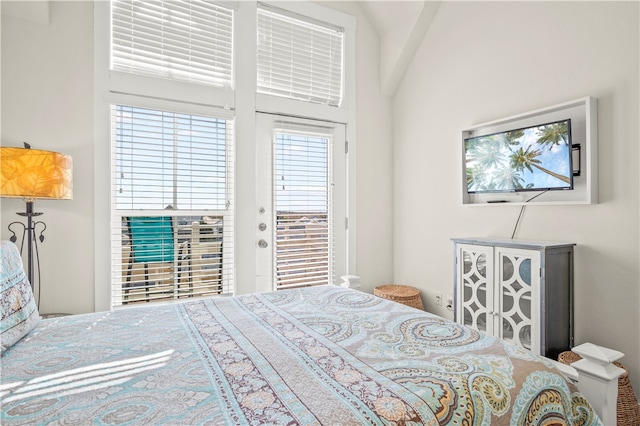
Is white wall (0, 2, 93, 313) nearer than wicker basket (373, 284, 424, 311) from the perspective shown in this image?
Yes

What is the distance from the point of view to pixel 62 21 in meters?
2.44

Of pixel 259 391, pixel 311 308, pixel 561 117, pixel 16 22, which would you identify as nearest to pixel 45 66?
pixel 16 22

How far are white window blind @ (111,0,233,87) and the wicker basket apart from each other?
91.3 inches

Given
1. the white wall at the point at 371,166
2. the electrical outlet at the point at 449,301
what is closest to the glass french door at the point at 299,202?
the white wall at the point at 371,166

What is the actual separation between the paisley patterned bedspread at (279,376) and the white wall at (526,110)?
4.52 feet

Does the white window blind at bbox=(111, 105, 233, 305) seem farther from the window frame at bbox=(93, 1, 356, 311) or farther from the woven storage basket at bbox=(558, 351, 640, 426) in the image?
the woven storage basket at bbox=(558, 351, 640, 426)

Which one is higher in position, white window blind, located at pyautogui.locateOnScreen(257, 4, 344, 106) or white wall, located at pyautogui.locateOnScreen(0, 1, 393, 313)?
white window blind, located at pyautogui.locateOnScreen(257, 4, 344, 106)

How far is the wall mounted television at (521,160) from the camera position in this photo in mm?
2254

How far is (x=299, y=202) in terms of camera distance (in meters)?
3.30

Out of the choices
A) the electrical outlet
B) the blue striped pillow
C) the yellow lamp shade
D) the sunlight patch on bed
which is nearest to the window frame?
the yellow lamp shade

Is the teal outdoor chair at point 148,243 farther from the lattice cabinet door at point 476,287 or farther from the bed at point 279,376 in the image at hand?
the lattice cabinet door at point 476,287

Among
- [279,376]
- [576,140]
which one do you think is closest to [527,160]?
[576,140]

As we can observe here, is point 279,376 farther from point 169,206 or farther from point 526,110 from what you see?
point 526,110

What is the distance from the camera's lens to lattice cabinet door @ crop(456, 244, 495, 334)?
2395 millimetres
